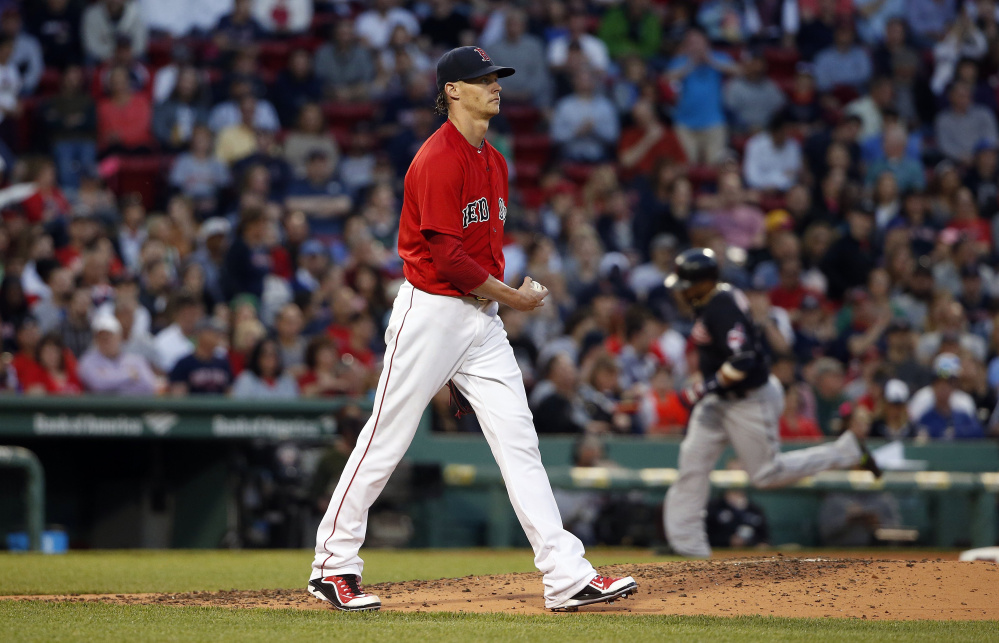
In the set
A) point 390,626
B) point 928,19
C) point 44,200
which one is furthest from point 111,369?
point 928,19

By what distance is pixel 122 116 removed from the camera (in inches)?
528

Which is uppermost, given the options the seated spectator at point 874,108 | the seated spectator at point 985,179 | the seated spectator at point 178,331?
the seated spectator at point 874,108

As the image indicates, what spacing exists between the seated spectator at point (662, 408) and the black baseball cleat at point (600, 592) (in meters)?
5.79

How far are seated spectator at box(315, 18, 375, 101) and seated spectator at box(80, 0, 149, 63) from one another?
2083 millimetres

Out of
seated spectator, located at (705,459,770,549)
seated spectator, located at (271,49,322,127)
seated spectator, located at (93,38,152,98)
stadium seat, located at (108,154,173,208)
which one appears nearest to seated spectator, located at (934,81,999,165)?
seated spectator, located at (271,49,322,127)

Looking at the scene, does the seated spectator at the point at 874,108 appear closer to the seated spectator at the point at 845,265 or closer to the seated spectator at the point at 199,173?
the seated spectator at the point at 845,265

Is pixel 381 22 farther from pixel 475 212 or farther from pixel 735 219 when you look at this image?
pixel 475 212

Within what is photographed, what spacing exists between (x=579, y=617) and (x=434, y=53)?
464 inches

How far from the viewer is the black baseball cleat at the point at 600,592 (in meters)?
4.68

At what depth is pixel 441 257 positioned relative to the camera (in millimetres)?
4691

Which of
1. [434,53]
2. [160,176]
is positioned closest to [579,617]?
[160,176]

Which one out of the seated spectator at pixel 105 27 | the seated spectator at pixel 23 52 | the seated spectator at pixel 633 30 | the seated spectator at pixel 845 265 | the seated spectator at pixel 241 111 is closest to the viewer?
the seated spectator at pixel 845 265

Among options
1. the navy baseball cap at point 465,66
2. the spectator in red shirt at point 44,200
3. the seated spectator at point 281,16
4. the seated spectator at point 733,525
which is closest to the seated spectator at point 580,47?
the seated spectator at point 281,16

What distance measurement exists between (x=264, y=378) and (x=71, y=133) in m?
4.91
